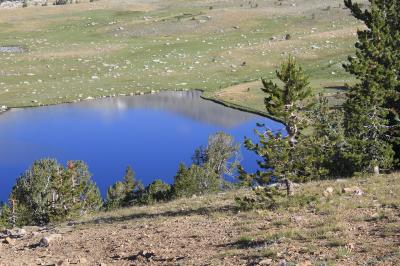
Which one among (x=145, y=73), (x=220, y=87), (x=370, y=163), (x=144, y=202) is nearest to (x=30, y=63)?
(x=145, y=73)

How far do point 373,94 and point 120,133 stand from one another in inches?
2227

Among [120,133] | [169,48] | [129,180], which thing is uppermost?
[169,48]

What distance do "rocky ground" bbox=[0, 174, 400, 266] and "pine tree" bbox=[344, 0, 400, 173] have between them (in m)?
11.3

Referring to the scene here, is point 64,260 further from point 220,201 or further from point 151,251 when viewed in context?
point 220,201

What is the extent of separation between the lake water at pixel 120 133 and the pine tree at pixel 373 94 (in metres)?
32.1

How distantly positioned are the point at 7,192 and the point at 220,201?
45.2m

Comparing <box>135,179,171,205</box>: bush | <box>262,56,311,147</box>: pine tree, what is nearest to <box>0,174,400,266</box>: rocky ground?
<box>262,56,311,147</box>: pine tree

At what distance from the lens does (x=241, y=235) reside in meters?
23.8

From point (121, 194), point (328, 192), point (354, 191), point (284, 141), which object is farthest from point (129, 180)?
point (284, 141)

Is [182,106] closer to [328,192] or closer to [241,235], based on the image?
[328,192]

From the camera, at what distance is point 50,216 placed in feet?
182

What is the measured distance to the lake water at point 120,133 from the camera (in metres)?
79.4

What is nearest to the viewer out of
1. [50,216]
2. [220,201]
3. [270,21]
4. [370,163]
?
[220,201]

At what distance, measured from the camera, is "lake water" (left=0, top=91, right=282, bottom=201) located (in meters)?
79.4
